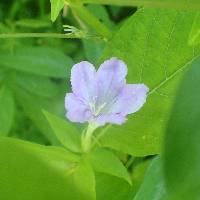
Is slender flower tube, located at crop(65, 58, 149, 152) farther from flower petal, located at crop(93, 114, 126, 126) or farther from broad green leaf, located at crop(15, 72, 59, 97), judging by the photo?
broad green leaf, located at crop(15, 72, 59, 97)

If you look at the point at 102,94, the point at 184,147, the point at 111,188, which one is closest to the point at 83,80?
the point at 102,94

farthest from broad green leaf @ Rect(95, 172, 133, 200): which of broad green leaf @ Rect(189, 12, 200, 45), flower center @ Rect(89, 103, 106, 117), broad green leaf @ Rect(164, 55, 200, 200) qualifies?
broad green leaf @ Rect(164, 55, 200, 200)

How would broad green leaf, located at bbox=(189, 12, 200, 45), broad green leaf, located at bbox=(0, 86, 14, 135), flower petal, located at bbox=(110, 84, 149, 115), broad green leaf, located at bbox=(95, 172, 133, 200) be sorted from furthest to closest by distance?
broad green leaf, located at bbox=(0, 86, 14, 135) < broad green leaf, located at bbox=(95, 172, 133, 200) < flower petal, located at bbox=(110, 84, 149, 115) < broad green leaf, located at bbox=(189, 12, 200, 45)

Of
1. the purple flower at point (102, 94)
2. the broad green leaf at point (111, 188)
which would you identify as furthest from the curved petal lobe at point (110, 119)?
the broad green leaf at point (111, 188)

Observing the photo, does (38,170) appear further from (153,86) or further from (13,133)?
(13,133)

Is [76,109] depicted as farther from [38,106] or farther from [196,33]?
[38,106]

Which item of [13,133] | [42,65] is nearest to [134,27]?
[42,65]
